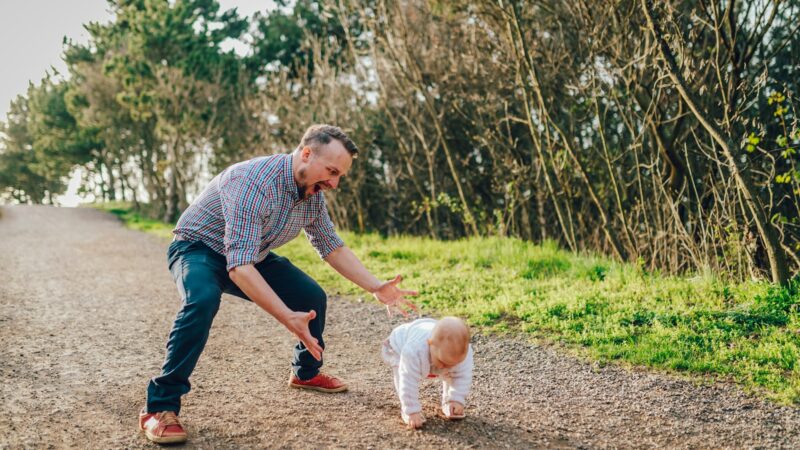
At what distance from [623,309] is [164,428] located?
421cm

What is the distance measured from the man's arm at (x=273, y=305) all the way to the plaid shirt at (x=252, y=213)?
67mm

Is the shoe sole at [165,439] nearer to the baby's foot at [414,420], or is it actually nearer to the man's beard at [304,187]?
the baby's foot at [414,420]

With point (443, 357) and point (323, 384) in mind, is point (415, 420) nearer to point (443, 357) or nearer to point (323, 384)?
point (443, 357)

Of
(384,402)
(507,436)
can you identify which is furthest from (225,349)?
(507,436)

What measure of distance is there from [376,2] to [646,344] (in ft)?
27.7

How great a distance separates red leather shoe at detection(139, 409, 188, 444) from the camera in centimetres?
326

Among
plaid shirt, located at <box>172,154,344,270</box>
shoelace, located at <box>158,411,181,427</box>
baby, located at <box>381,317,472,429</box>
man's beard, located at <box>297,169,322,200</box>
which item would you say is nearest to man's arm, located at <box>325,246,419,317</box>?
plaid shirt, located at <box>172,154,344,270</box>

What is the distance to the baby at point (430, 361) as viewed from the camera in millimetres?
3346

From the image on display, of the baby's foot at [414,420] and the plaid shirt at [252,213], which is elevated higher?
the plaid shirt at [252,213]

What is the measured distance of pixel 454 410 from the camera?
3.57m

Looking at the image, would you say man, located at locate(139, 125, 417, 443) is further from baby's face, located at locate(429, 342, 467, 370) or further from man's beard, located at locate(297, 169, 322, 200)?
baby's face, located at locate(429, 342, 467, 370)

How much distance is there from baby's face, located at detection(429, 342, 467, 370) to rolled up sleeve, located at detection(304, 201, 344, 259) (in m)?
1.05

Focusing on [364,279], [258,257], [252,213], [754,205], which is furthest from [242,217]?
[754,205]

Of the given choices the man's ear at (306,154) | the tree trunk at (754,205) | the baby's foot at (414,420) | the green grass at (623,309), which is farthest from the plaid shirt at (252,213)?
the tree trunk at (754,205)
